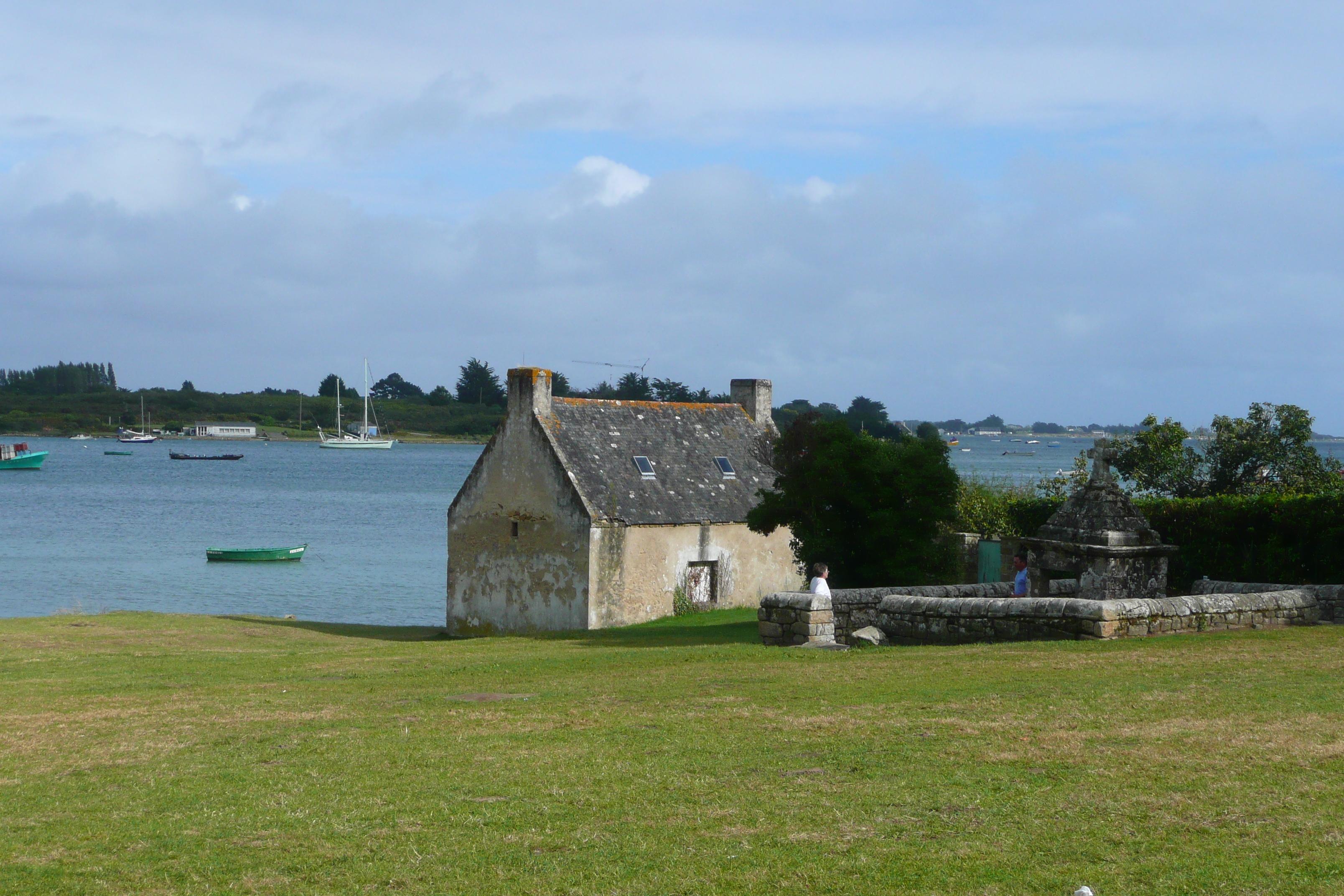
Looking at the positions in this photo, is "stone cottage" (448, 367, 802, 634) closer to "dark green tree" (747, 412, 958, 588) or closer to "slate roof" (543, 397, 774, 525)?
"slate roof" (543, 397, 774, 525)

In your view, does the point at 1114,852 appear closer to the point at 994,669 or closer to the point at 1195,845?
the point at 1195,845

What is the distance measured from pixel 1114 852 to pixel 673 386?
7817 centimetres

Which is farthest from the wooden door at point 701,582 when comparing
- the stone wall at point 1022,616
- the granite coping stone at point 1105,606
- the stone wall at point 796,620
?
the granite coping stone at point 1105,606

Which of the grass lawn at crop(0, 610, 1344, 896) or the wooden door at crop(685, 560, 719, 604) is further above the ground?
the grass lawn at crop(0, 610, 1344, 896)

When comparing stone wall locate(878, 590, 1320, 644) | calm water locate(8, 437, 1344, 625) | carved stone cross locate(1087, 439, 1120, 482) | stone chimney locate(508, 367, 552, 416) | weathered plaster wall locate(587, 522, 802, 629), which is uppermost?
stone chimney locate(508, 367, 552, 416)

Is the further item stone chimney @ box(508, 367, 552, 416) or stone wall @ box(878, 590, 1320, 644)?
stone chimney @ box(508, 367, 552, 416)

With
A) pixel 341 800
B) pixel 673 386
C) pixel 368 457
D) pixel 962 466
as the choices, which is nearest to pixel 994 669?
pixel 341 800

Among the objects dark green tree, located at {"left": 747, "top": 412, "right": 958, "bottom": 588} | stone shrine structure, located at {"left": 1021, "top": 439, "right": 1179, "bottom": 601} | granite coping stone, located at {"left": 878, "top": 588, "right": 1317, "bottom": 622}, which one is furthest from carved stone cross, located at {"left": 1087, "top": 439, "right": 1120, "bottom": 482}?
dark green tree, located at {"left": 747, "top": 412, "right": 958, "bottom": 588}

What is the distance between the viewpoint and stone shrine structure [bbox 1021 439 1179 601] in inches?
787

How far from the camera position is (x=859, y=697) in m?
14.0

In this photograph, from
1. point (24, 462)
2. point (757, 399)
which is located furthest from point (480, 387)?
point (757, 399)

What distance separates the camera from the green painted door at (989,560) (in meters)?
30.2

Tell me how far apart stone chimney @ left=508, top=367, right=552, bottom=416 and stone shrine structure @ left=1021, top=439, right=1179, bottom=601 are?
1649 cm

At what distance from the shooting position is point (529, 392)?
33719mm
